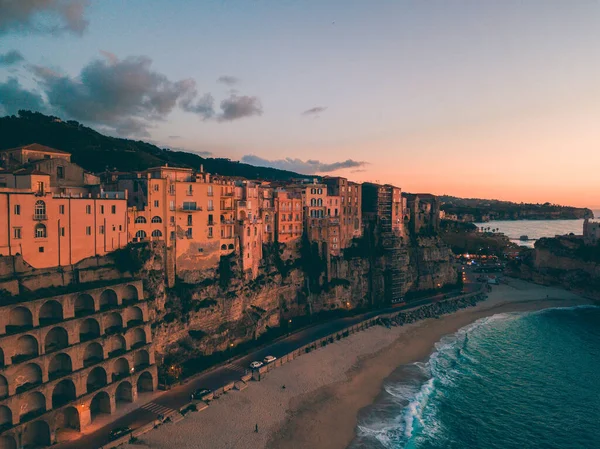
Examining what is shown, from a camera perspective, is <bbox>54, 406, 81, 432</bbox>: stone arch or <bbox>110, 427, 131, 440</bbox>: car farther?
<bbox>54, 406, 81, 432</bbox>: stone arch

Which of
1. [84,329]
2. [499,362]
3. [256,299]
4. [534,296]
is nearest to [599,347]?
[499,362]

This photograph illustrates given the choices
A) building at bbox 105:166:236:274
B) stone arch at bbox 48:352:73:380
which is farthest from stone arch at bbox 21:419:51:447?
building at bbox 105:166:236:274

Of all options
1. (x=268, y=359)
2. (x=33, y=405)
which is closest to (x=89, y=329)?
(x=33, y=405)

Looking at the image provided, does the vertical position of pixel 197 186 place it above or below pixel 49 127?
below

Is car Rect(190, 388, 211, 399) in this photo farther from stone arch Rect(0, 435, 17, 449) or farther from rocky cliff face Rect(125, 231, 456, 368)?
stone arch Rect(0, 435, 17, 449)

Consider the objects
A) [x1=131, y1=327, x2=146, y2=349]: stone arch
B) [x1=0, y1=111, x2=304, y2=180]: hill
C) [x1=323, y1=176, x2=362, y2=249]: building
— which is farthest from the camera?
[x1=0, y1=111, x2=304, y2=180]: hill

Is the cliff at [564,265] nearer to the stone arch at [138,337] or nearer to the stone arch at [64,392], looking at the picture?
the stone arch at [138,337]

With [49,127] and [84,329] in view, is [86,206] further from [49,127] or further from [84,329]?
[49,127]
